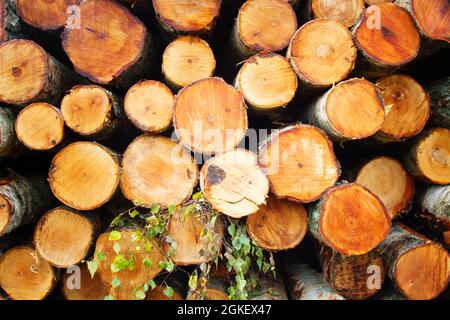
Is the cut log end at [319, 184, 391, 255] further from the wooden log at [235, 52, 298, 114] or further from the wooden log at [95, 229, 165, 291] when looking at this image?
the wooden log at [95, 229, 165, 291]

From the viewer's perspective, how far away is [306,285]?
2602 millimetres

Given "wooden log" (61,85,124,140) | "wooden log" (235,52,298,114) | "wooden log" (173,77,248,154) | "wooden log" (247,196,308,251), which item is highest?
"wooden log" (235,52,298,114)

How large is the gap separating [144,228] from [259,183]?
81cm

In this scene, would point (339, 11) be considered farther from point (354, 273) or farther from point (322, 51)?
point (354, 273)

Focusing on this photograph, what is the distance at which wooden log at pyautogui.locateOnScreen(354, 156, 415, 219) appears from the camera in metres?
2.67

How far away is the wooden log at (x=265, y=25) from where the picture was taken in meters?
2.48

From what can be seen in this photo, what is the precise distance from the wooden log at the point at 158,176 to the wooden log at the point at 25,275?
741mm

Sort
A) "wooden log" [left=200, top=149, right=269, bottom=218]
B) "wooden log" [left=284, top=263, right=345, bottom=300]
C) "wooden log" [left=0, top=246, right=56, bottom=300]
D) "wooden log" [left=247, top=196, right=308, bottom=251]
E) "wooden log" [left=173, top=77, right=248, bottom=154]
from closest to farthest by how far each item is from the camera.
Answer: "wooden log" [left=200, top=149, right=269, bottom=218]
"wooden log" [left=173, top=77, right=248, bottom=154]
"wooden log" [left=247, top=196, right=308, bottom=251]
"wooden log" [left=284, top=263, right=345, bottom=300]
"wooden log" [left=0, top=246, right=56, bottom=300]

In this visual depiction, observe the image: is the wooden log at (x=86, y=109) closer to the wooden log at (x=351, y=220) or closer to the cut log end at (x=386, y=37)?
the wooden log at (x=351, y=220)

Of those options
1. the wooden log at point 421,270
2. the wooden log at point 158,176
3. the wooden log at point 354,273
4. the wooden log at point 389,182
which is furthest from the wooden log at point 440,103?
the wooden log at point 158,176

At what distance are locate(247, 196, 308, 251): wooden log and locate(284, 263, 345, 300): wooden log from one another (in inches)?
14.4

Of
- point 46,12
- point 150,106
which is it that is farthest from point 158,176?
point 46,12

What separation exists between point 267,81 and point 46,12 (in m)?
1.48

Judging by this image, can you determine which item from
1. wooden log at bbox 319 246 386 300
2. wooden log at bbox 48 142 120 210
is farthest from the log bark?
wooden log at bbox 319 246 386 300
